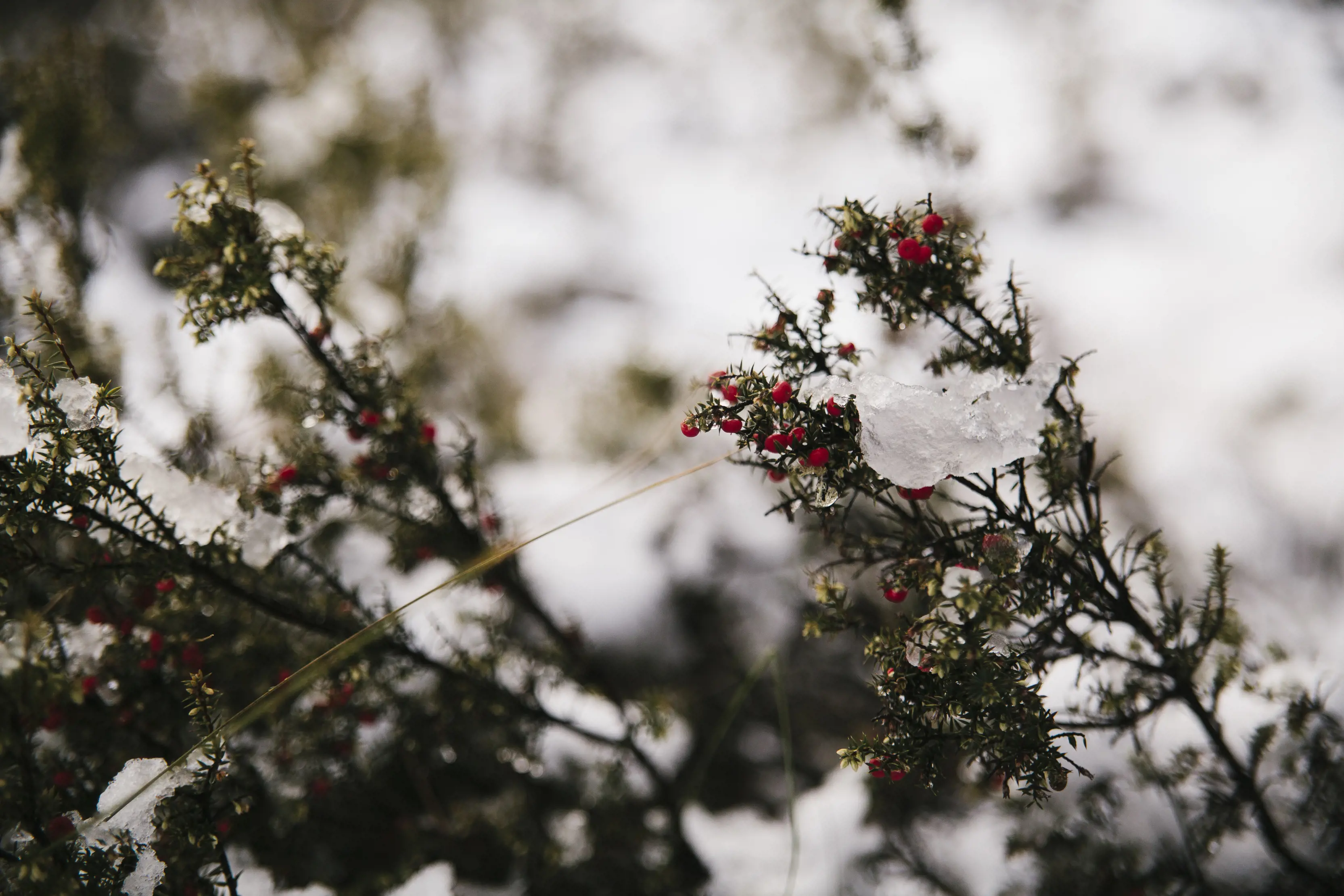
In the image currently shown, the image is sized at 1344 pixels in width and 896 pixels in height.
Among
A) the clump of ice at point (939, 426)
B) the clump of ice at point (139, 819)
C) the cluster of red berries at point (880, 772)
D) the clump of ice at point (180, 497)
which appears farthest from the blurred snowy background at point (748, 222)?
the cluster of red berries at point (880, 772)

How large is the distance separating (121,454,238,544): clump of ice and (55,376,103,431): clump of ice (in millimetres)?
185

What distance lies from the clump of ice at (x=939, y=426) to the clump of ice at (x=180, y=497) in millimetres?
1084

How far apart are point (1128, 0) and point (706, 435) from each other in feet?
7.55

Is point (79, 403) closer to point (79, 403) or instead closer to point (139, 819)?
point (79, 403)

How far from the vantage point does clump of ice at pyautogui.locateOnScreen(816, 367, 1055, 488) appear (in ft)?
2.94

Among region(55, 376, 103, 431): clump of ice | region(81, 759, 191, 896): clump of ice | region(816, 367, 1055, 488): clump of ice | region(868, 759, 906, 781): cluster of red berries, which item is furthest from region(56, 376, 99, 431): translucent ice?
region(868, 759, 906, 781): cluster of red berries

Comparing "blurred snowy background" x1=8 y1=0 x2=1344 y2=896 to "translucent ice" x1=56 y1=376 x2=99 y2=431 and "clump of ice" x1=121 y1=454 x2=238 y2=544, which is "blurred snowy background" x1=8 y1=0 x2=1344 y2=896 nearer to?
"clump of ice" x1=121 y1=454 x2=238 y2=544

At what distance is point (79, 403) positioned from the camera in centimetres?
100

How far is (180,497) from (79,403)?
0.80ft

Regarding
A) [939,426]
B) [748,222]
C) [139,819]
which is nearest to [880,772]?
[939,426]

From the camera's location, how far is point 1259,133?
2.35 meters

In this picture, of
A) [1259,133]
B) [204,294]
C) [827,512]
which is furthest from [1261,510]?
[204,294]

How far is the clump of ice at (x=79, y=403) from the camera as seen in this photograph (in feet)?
3.25

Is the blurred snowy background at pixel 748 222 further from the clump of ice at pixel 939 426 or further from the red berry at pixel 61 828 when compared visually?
the clump of ice at pixel 939 426
